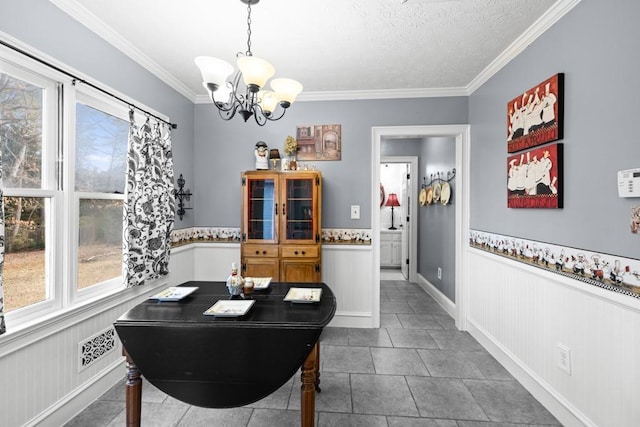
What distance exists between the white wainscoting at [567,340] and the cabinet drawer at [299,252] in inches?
61.1

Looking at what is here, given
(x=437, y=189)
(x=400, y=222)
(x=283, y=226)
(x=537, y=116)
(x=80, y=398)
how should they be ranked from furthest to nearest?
(x=400, y=222) < (x=437, y=189) < (x=283, y=226) < (x=537, y=116) < (x=80, y=398)

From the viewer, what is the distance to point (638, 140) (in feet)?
4.37

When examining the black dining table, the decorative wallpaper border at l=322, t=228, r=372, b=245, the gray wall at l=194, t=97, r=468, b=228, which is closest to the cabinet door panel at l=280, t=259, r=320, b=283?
the decorative wallpaper border at l=322, t=228, r=372, b=245

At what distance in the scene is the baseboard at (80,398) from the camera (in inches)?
65.3

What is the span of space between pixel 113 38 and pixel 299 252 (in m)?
2.16

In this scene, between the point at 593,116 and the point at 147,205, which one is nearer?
the point at 593,116

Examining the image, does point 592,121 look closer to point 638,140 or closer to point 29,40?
point 638,140

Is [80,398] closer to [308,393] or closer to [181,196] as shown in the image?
[308,393]

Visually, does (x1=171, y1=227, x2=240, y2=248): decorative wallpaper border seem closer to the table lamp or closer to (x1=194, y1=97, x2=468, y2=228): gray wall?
(x1=194, y1=97, x2=468, y2=228): gray wall

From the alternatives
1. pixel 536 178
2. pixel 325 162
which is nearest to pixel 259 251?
pixel 325 162

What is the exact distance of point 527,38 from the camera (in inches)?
82.1

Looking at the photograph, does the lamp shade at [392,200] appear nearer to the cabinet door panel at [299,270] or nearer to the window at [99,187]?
the cabinet door panel at [299,270]

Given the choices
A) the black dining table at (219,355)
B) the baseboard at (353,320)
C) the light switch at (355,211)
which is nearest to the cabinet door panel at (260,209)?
the light switch at (355,211)

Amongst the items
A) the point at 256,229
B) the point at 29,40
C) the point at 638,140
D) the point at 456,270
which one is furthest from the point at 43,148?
the point at 456,270
